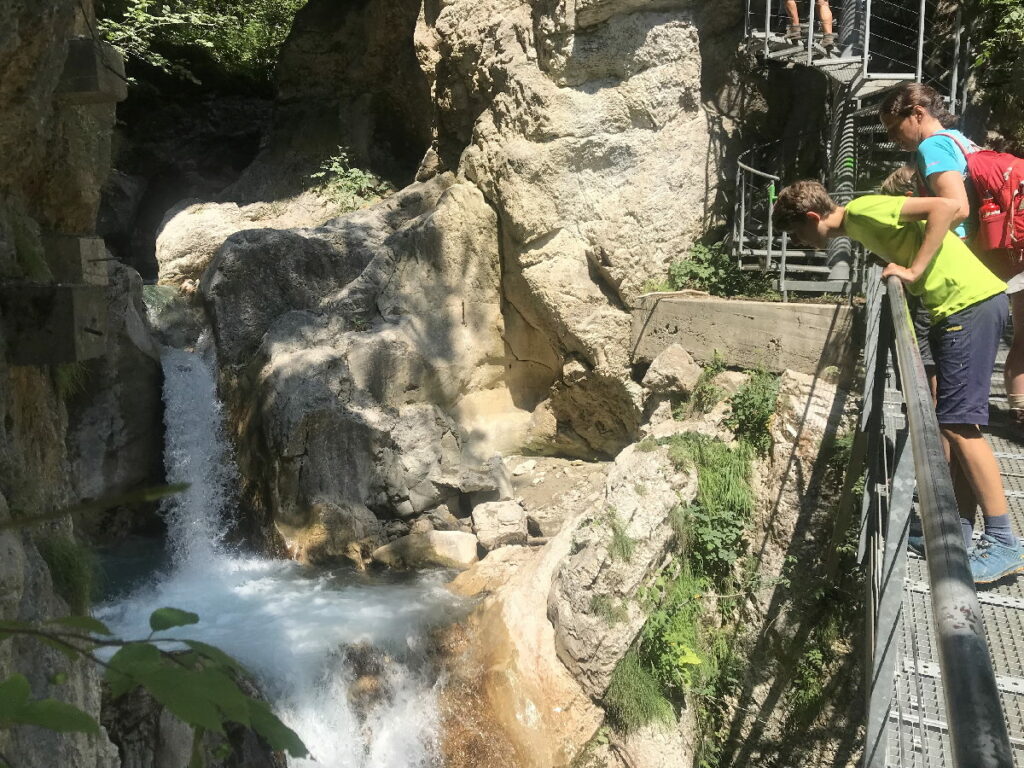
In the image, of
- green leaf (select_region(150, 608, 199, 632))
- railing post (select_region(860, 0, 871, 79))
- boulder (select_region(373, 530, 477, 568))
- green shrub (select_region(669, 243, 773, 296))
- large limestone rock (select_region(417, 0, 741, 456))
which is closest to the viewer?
green leaf (select_region(150, 608, 199, 632))

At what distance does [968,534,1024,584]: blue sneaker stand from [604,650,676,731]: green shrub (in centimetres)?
329

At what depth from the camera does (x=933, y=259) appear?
3.47 m

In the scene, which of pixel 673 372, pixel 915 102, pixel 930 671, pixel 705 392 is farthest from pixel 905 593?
pixel 673 372

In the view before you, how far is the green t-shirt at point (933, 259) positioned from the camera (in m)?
3.43

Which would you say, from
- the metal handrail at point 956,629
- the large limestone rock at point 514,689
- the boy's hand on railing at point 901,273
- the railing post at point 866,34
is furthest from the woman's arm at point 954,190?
the railing post at point 866,34

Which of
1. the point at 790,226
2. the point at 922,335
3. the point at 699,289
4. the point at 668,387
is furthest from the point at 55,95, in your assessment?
the point at 699,289

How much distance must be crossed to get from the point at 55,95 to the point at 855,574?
5.71 meters

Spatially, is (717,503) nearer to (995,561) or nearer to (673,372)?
(673,372)

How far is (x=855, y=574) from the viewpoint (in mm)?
5535

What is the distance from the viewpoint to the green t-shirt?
11.2 ft

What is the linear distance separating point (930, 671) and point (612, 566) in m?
3.43

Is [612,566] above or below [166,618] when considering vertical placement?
below

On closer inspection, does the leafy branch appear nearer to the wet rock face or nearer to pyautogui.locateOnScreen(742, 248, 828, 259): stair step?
the wet rock face

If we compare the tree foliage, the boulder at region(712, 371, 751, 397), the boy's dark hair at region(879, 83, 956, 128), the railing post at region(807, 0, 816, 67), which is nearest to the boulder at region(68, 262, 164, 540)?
the tree foliage
